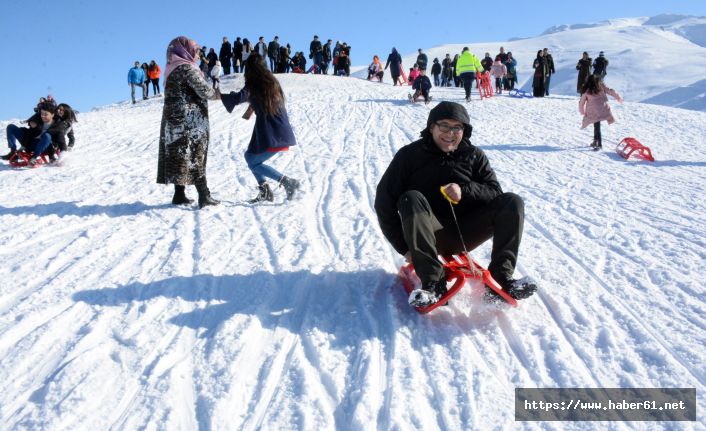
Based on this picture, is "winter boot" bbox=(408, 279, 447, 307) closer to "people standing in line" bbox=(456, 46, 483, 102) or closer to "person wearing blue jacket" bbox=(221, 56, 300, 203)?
"person wearing blue jacket" bbox=(221, 56, 300, 203)

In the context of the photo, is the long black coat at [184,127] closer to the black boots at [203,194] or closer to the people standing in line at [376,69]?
the black boots at [203,194]

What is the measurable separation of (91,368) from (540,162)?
22.3ft

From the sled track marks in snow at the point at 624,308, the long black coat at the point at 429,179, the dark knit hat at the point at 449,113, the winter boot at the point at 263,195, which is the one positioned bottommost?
the sled track marks in snow at the point at 624,308

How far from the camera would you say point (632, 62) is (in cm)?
Answer: 4512

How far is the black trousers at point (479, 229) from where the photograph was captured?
265 cm

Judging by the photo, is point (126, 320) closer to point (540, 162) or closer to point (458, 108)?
point (458, 108)

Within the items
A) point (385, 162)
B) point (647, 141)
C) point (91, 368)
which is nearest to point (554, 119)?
point (647, 141)

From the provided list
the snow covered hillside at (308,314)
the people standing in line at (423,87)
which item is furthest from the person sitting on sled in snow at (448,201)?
the people standing in line at (423,87)

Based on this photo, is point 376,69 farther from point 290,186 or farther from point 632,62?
point 632,62

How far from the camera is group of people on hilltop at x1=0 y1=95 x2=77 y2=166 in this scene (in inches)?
281

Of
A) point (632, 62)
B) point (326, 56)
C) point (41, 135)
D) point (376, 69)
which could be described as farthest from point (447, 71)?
point (632, 62)

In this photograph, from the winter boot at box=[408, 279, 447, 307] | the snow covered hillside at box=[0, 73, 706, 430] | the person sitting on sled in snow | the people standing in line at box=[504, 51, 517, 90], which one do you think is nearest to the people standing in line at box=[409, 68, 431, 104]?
the people standing in line at box=[504, 51, 517, 90]

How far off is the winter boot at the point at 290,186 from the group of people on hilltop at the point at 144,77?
15226 mm

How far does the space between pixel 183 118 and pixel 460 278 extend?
323cm
